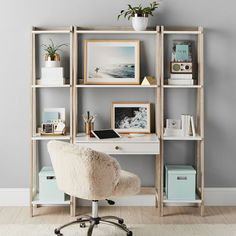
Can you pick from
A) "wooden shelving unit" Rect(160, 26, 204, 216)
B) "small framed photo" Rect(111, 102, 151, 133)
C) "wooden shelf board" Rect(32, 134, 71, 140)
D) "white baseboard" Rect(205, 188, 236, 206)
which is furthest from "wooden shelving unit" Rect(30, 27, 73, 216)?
"white baseboard" Rect(205, 188, 236, 206)

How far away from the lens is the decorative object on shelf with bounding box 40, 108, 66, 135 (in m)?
4.39

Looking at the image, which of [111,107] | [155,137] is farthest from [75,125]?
Result: [155,137]

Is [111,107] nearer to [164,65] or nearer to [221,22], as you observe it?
[164,65]

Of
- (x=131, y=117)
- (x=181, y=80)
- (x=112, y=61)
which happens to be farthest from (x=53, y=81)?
(x=181, y=80)

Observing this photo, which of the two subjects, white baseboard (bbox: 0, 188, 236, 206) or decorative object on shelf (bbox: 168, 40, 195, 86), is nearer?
decorative object on shelf (bbox: 168, 40, 195, 86)

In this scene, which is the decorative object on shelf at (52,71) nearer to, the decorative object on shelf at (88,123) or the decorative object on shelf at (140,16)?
the decorative object on shelf at (88,123)

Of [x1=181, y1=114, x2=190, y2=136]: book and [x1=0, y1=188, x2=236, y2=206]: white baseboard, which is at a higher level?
Result: [x1=181, y1=114, x2=190, y2=136]: book

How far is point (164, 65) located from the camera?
4609 millimetres

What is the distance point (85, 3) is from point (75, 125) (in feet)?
3.78

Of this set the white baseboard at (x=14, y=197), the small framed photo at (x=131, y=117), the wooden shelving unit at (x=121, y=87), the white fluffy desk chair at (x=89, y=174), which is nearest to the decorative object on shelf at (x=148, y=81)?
the wooden shelving unit at (x=121, y=87)

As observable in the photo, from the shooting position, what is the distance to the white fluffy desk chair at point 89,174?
350 centimetres

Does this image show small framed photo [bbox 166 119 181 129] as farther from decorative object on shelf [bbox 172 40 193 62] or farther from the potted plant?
the potted plant

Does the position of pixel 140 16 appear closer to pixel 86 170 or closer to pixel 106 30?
pixel 106 30

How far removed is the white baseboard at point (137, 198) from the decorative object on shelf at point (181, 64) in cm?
110
